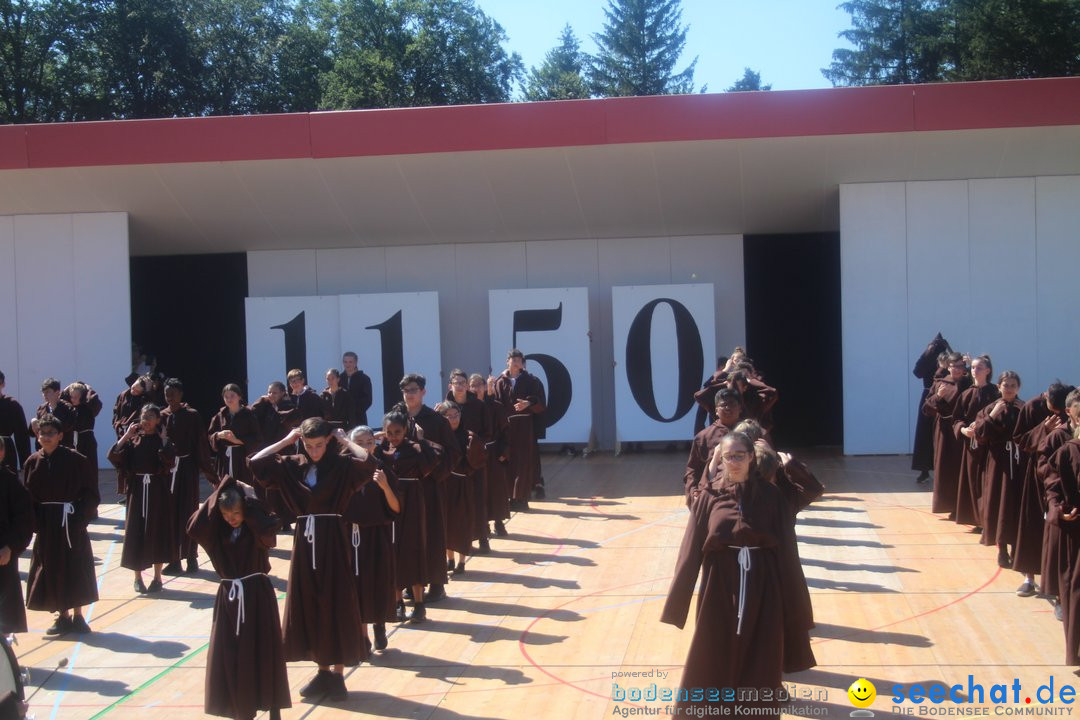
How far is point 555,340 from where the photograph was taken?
17.1m

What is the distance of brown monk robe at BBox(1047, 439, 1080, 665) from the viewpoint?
627 cm

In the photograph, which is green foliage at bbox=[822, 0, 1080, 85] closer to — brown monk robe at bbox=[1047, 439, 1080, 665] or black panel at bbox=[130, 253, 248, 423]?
black panel at bbox=[130, 253, 248, 423]

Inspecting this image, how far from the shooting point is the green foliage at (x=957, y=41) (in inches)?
1506

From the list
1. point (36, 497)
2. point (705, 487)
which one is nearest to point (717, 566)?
point (705, 487)

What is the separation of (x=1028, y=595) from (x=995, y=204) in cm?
863

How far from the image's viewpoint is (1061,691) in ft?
19.9

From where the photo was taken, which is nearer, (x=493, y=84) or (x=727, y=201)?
(x=727, y=201)

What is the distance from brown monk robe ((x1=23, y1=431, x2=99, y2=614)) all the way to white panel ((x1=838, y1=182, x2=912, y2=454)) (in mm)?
10856

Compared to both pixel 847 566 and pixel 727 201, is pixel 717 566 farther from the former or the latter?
pixel 727 201

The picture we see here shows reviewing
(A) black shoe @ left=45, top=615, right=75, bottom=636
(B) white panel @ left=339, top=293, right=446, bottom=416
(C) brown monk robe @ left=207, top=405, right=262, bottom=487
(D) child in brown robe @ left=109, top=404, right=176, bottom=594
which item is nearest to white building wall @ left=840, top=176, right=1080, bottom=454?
(B) white panel @ left=339, top=293, right=446, bottom=416

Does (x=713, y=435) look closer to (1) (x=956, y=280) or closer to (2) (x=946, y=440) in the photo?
(2) (x=946, y=440)

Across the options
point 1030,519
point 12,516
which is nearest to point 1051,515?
point 1030,519

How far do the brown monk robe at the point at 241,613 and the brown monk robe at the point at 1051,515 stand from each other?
4.74 metres

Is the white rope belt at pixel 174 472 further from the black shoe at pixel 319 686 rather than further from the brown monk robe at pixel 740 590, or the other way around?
the brown monk robe at pixel 740 590
